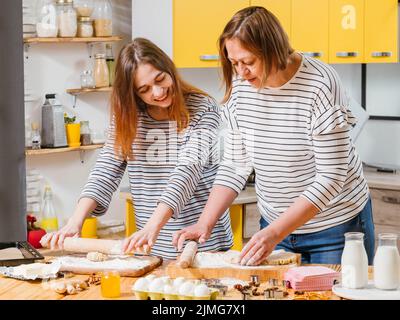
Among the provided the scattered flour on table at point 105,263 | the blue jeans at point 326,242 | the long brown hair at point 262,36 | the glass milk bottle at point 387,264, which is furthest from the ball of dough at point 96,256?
the glass milk bottle at point 387,264

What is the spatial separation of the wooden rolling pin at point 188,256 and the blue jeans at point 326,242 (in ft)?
1.10

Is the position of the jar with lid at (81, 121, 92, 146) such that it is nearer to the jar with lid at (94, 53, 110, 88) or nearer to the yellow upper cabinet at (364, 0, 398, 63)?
the jar with lid at (94, 53, 110, 88)

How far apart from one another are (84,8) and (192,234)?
2089 mm

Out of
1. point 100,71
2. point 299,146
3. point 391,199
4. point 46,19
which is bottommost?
point 391,199

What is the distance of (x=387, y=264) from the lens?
7.18 ft

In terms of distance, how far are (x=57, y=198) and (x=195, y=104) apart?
1.84 m

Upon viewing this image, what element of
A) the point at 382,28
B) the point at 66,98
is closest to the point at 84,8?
the point at 66,98

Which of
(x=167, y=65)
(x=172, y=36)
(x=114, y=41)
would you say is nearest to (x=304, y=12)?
(x=172, y=36)

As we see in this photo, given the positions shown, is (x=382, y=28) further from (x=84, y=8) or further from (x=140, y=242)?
(x=140, y=242)

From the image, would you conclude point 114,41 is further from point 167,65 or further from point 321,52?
point 167,65

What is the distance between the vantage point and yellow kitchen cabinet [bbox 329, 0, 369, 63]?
4.26 meters

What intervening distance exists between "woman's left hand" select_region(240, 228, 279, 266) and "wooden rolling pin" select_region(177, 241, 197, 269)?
158mm

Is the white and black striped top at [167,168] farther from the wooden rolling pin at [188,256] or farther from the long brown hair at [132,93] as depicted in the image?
the wooden rolling pin at [188,256]

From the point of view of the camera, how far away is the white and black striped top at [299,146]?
2500 millimetres
